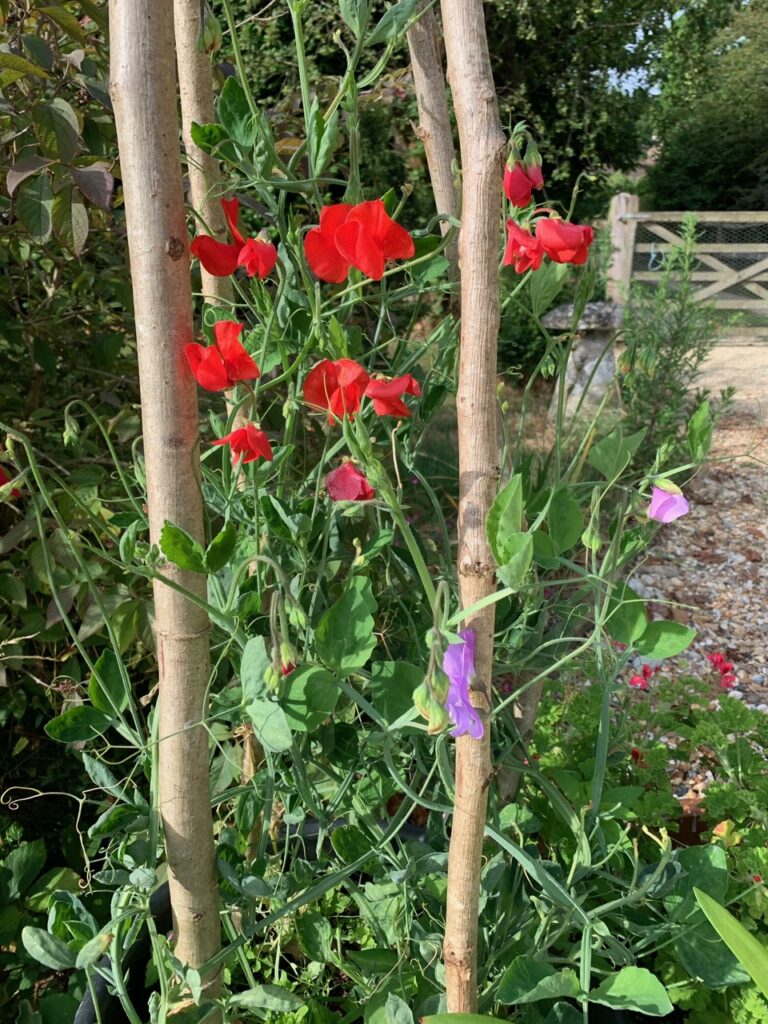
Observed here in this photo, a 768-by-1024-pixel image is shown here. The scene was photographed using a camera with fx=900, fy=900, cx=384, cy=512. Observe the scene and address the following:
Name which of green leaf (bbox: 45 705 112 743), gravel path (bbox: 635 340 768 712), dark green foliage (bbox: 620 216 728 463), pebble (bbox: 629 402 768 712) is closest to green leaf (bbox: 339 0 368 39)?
green leaf (bbox: 45 705 112 743)

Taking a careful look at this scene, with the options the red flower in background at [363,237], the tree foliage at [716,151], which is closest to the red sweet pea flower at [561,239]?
the red flower in background at [363,237]

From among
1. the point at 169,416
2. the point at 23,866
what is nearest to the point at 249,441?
the point at 169,416

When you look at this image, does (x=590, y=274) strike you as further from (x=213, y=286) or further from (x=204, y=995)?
(x=204, y=995)

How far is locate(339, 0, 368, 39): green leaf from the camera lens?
2.07 feet

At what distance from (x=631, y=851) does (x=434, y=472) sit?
1.95m

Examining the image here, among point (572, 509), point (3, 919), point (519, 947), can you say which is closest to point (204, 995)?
point (519, 947)

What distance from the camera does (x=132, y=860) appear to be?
0.76 m

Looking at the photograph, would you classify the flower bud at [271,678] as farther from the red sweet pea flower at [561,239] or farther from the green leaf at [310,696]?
the red sweet pea flower at [561,239]

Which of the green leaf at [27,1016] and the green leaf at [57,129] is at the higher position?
the green leaf at [57,129]

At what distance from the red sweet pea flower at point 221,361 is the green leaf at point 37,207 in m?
0.39

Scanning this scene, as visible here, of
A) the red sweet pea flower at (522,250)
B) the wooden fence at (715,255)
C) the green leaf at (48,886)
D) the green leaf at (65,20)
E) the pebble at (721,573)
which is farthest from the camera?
the wooden fence at (715,255)

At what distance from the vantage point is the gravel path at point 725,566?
2584 millimetres

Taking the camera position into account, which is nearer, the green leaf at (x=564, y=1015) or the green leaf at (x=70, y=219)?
the green leaf at (x=564, y=1015)

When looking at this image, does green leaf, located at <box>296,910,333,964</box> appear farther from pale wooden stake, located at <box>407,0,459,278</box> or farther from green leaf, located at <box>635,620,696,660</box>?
pale wooden stake, located at <box>407,0,459,278</box>
